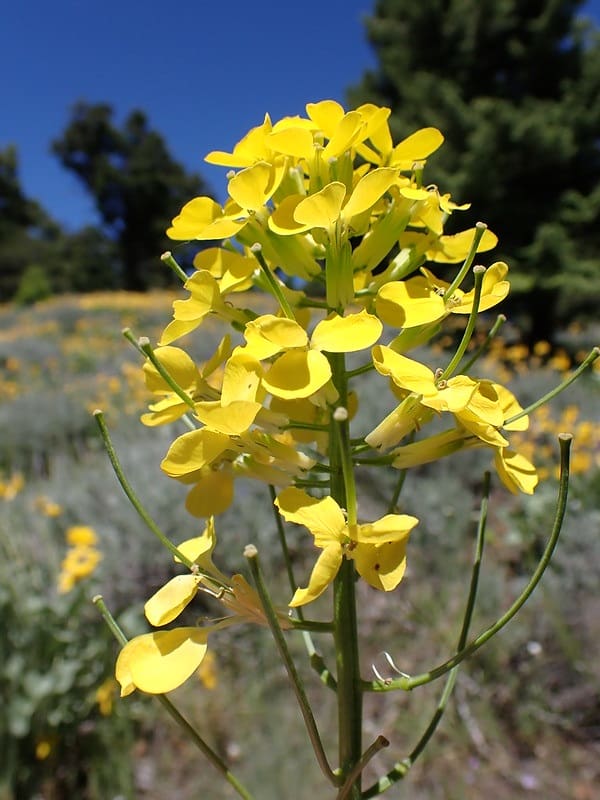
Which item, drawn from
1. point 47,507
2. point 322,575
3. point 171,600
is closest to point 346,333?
point 322,575

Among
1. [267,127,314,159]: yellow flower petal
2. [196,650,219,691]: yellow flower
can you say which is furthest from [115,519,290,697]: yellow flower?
[196,650,219,691]: yellow flower

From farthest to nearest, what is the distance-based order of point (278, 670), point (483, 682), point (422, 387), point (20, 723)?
point (278, 670), point (483, 682), point (20, 723), point (422, 387)

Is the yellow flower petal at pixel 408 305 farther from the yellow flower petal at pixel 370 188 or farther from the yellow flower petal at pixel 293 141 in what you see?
the yellow flower petal at pixel 293 141

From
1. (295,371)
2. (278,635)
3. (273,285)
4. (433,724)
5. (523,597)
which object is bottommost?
(433,724)

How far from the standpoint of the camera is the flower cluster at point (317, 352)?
23.1 inches

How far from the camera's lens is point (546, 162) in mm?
7953

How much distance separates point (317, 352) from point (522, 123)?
850 cm

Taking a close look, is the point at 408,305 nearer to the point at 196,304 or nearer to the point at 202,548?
the point at 196,304

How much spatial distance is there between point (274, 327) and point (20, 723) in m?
2.07

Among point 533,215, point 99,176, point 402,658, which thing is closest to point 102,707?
point 402,658

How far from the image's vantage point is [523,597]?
0.60 meters

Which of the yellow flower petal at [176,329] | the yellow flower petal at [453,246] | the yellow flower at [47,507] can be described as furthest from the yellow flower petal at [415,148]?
the yellow flower at [47,507]

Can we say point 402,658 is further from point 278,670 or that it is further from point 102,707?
point 102,707

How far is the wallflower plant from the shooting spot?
58 centimetres
